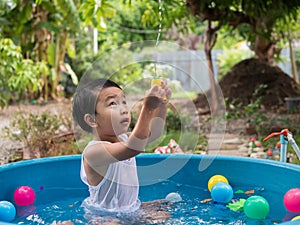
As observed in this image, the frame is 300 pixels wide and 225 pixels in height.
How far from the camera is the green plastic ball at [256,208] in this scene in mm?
2746

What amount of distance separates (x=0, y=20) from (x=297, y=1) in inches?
156

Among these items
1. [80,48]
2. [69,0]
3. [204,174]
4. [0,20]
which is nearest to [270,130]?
[204,174]

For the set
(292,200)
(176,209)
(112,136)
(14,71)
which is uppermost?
(14,71)

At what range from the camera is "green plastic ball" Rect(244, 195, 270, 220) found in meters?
2.75

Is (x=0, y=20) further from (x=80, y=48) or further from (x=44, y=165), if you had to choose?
(x=80, y=48)

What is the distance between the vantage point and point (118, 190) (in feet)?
8.86

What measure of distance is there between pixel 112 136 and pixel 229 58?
11868 millimetres

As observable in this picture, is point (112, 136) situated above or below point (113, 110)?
below

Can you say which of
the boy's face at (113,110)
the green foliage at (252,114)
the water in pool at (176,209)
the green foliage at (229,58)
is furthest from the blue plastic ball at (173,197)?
the green foliage at (229,58)

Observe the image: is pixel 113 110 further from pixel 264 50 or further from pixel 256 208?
pixel 264 50

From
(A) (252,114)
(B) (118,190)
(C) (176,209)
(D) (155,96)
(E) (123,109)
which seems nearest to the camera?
(D) (155,96)

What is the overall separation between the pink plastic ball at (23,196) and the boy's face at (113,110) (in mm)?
974

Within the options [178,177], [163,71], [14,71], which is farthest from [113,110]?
[14,71]

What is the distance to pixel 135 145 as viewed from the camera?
2.24 meters
